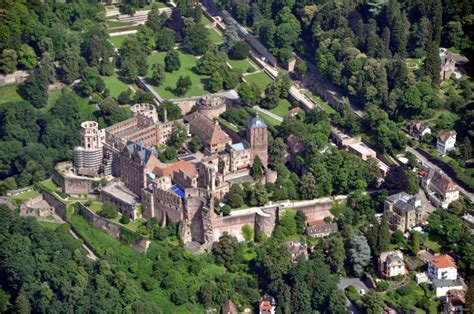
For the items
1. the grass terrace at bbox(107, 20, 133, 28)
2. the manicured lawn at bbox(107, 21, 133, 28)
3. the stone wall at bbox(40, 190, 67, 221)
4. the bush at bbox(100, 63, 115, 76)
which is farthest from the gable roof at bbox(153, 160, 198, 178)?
the manicured lawn at bbox(107, 21, 133, 28)

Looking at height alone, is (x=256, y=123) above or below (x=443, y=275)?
above

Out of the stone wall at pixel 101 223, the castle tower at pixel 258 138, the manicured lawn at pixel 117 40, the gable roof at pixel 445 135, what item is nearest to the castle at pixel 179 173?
the castle tower at pixel 258 138

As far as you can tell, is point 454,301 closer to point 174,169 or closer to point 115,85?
point 174,169

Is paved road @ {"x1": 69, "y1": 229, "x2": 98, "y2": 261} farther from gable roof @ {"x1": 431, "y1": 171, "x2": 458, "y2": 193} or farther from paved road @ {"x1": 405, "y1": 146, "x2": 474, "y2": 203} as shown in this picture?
paved road @ {"x1": 405, "y1": 146, "x2": 474, "y2": 203}

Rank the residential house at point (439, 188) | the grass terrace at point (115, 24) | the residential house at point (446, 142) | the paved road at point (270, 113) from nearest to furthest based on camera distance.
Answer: the residential house at point (439, 188)
the residential house at point (446, 142)
the paved road at point (270, 113)
the grass terrace at point (115, 24)

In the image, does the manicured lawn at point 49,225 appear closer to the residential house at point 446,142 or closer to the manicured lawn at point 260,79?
the manicured lawn at point 260,79

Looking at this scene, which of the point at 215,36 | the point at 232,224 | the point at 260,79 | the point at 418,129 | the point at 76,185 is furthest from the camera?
the point at 215,36

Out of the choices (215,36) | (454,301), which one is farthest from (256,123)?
(215,36)
